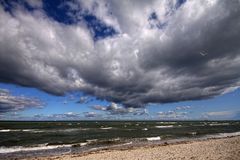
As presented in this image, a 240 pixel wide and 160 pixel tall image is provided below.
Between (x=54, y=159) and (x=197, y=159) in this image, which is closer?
(x=197, y=159)

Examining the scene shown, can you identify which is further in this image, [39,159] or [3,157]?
[3,157]

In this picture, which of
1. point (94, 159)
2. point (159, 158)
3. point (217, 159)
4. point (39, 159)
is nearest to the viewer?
point (217, 159)

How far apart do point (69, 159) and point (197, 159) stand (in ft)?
37.6

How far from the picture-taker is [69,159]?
2083 cm

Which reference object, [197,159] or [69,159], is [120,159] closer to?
[69,159]

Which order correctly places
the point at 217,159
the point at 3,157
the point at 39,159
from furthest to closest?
the point at 3,157 < the point at 39,159 < the point at 217,159

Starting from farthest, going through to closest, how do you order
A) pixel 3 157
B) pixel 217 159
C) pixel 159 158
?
pixel 3 157 → pixel 159 158 → pixel 217 159

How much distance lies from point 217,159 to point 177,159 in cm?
296

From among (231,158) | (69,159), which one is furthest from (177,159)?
(69,159)

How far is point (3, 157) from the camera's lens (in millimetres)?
23203

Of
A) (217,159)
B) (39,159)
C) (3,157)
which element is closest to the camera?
(217,159)

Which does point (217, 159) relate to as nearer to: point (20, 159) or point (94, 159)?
point (94, 159)

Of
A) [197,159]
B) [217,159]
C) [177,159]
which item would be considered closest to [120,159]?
[177,159]

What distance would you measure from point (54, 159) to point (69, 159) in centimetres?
146
